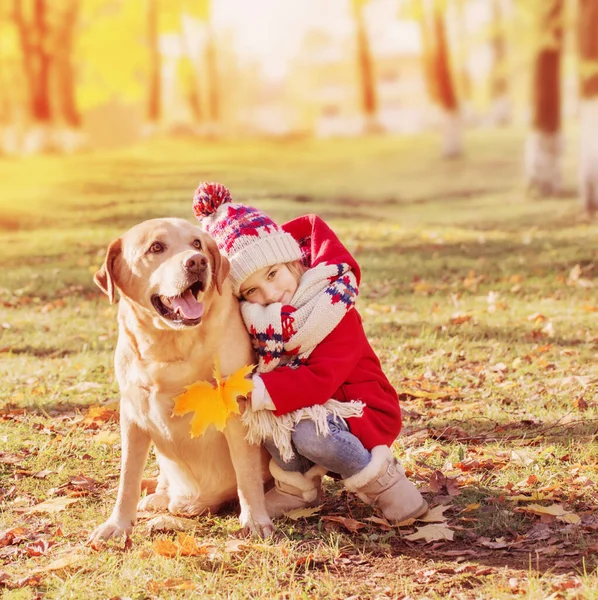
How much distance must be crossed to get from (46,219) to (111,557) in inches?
456

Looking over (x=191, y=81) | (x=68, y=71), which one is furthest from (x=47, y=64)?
(x=191, y=81)

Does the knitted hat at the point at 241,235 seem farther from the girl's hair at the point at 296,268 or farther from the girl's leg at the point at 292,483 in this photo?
the girl's leg at the point at 292,483

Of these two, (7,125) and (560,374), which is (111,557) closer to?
(560,374)

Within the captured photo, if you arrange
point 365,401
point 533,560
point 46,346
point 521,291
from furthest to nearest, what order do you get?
point 521,291, point 46,346, point 365,401, point 533,560

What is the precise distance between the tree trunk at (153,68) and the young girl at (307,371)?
24975 mm

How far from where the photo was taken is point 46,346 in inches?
287

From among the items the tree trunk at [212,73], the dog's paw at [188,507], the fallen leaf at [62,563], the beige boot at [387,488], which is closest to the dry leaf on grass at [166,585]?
the fallen leaf at [62,563]

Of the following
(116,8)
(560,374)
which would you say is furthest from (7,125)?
(560,374)

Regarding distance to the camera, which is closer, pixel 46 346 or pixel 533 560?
pixel 533 560

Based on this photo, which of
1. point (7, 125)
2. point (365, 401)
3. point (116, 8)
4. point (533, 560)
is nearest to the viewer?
point (533, 560)

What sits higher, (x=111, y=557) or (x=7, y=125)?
(x=7, y=125)

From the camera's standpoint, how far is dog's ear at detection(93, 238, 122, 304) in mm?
3744

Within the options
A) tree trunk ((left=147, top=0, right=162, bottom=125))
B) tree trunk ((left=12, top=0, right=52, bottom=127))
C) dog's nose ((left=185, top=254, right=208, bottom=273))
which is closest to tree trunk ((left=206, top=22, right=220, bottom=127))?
tree trunk ((left=147, top=0, right=162, bottom=125))

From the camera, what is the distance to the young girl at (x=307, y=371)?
3.82 metres
